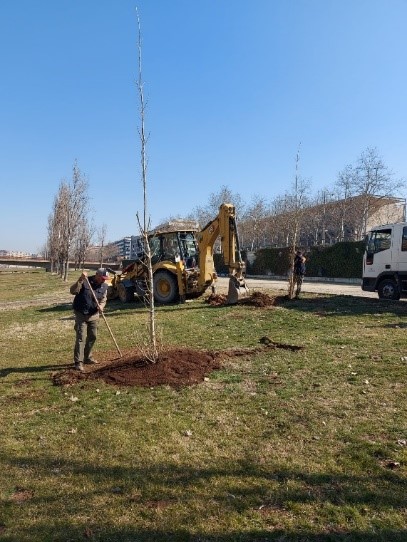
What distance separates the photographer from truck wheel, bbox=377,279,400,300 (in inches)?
654

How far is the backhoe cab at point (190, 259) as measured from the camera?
15.0 meters

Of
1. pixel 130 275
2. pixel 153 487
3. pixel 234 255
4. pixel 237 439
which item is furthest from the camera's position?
pixel 130 275

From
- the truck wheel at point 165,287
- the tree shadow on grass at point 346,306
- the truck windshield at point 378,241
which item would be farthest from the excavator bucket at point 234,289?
the truck windshield at point 378,241

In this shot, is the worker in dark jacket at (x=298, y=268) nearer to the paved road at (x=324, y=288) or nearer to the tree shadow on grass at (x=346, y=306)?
the tree shadow on grass at (x=346, y=306)

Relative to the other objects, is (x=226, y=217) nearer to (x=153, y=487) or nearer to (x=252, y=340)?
(x=252, y=340)

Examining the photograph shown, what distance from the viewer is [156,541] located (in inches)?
124

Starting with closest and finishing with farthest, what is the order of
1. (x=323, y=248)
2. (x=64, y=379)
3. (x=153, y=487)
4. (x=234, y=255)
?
(x=153, y=487), (x=64, y=379), (x=234, y=255), (x=323, y=248)

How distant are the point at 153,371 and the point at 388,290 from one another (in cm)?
1244

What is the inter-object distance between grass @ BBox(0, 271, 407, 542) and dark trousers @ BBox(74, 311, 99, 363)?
56 cm

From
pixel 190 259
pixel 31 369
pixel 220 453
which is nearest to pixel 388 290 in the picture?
pixel 190 259

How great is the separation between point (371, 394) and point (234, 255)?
9.33m

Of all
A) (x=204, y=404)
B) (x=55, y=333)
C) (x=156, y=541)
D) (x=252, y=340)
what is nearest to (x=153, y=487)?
(x=156, y=541)

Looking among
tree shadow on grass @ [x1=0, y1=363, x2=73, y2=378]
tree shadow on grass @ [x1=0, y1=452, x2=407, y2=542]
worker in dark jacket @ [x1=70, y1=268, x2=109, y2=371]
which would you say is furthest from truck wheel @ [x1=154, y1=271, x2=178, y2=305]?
tree shadow on grass @ [x1=0, y1=452, x2=407, y2=542]

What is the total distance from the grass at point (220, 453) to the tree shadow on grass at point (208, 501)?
0.04 feet
